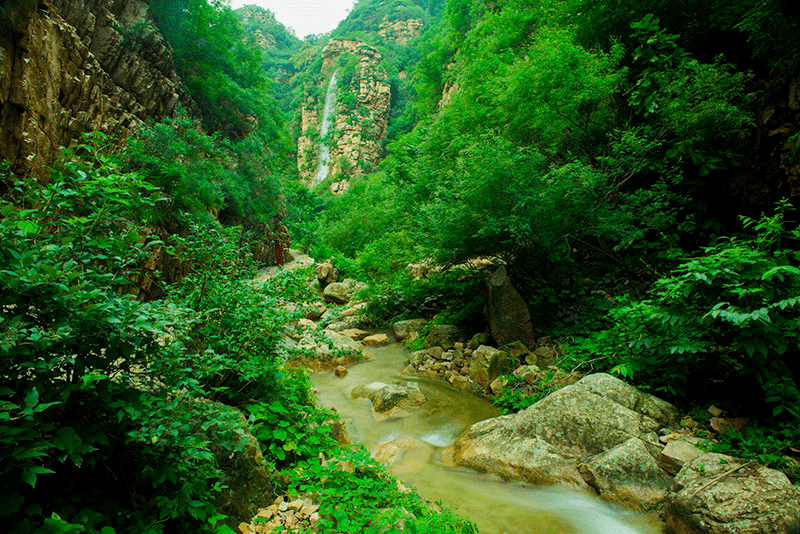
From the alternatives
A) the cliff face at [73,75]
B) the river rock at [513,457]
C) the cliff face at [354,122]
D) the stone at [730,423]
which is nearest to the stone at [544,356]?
the river rock at [513,457]

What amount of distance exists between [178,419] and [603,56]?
9808mm

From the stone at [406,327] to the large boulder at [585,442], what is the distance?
4989 mm

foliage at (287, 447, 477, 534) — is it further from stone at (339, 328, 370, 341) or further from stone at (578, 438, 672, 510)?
stone at (339, 328, 370, 341)

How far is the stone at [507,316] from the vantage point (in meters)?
7.26

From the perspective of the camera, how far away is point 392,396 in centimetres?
606

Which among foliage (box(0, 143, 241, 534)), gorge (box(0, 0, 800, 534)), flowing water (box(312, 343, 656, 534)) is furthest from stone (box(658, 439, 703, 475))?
foliage (box(0, 143, 241, 534))

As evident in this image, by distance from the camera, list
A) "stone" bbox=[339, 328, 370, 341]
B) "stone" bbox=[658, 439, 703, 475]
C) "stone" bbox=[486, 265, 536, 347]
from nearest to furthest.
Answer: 1. "stone" bbox=[658, 439, 703, 475]
2. "stone" bbox=[486, 265, 536, 347]
3. "stone" bbox=[339, 328, 370, 341]

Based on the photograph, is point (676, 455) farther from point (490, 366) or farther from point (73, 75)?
point (73, 75)

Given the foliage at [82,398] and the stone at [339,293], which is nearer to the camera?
the foliage at [82,398]

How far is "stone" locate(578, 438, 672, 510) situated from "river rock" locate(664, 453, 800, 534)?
0.87 feet

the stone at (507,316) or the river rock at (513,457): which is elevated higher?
the stone at (507,316)

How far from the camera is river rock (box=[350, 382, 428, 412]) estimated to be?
6.00 metres

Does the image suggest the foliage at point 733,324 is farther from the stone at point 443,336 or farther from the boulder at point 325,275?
the boulder at point 325,275

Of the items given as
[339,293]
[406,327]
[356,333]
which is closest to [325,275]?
[339,293]
